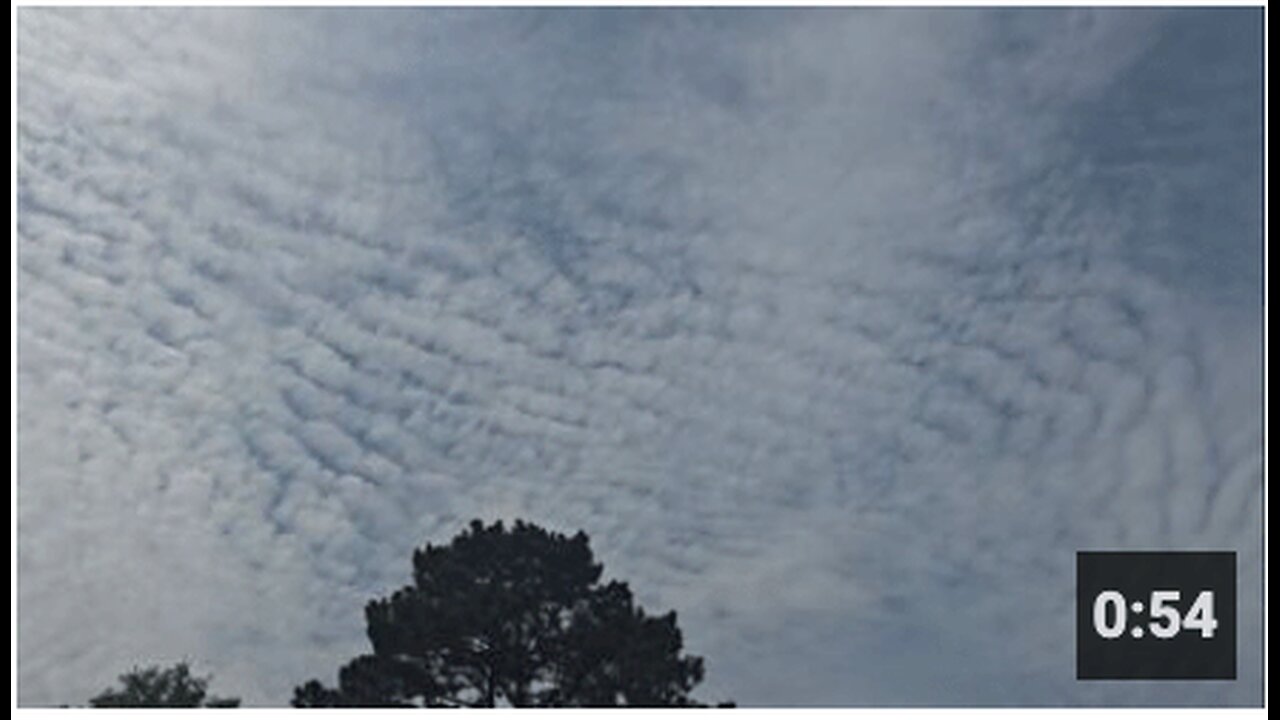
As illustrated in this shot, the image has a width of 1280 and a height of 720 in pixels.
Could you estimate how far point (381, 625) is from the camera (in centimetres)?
3316

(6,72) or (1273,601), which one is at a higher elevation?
(6,72)

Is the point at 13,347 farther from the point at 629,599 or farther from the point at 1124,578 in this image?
the point at 629,599

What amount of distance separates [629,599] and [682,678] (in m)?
2.58

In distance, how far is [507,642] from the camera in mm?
32500

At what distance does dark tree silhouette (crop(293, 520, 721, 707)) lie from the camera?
31.6 metres

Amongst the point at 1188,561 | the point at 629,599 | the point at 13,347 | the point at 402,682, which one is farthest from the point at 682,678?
the point at 13,347

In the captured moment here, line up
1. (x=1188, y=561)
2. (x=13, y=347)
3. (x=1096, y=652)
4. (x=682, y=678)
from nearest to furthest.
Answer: (x=13, y=347), (x=1096, y=652), (x=1188, y=561), (x=682, y=678)

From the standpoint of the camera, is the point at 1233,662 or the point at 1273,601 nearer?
the point at 1273,601
